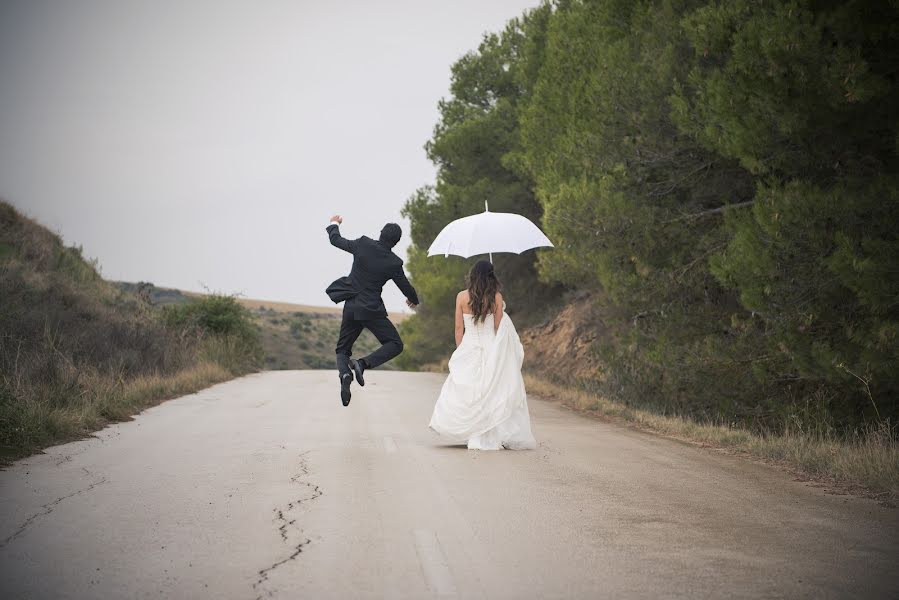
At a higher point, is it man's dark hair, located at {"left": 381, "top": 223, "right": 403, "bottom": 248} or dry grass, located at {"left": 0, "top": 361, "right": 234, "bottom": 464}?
man's dark hair, located at {"left": 381, "top": 223, "right": 403, "bottom": 248}

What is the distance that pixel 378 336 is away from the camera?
40.5 feet

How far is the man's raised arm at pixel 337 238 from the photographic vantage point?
12148 mm

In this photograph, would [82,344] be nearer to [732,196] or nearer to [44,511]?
[44,511]

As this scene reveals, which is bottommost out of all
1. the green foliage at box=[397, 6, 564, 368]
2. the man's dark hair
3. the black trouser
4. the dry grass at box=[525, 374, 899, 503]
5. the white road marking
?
the white road marking

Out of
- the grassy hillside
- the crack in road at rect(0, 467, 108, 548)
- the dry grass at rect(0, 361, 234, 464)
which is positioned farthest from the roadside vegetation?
the grassy hillside

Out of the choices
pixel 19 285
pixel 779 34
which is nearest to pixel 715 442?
pixel 779 34

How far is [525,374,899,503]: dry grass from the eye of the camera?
8.79 metres

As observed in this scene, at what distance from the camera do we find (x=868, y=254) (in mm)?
12109

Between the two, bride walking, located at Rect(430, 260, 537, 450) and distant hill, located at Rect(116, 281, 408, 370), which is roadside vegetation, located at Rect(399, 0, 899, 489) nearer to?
bride walking, located at Rect(430, 260, 537, 450)

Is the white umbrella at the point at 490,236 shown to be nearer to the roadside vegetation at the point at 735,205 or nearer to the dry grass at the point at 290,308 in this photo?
the roadside vegetation at the point at 735,205

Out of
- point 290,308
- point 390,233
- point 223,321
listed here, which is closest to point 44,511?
point 390,233

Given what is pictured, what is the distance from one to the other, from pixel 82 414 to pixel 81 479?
462 centimetres

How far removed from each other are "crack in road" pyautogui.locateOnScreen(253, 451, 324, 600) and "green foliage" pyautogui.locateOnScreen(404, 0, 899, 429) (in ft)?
24.4

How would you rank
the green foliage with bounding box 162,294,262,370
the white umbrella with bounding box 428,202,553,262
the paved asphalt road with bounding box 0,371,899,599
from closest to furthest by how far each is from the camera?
the paved asphalt road with bounding box 0,371,899,599 → the white umbrella with bounding box 428,202,553,262 → the green foliage with bounding box 162,294,262,370
